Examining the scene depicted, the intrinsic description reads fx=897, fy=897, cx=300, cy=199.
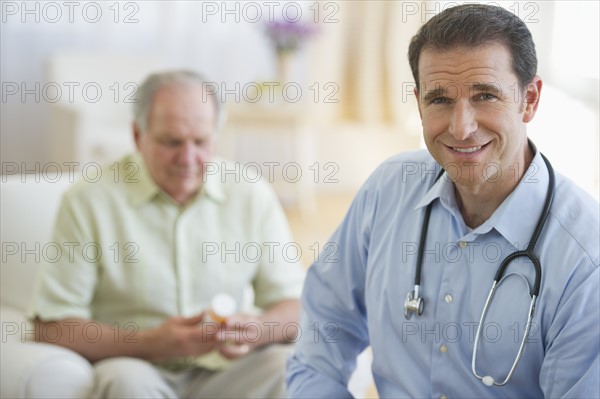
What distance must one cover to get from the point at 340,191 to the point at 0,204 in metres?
3.78

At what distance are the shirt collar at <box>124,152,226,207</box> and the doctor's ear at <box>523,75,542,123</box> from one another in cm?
100

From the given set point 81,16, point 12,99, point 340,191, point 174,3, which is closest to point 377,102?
point 340,191

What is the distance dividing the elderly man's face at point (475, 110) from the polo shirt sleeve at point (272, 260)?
2.79ft

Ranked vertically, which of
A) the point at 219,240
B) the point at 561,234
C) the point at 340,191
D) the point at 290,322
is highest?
the point at 561,234

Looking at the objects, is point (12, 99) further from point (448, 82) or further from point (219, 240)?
point (448, 82)

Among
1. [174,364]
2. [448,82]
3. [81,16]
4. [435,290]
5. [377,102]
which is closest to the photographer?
[448,82]

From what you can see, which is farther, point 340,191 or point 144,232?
point 340,191

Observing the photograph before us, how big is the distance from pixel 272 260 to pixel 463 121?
0.94 m

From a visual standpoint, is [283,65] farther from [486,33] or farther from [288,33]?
[486,33]

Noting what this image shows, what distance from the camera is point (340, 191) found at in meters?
5.97

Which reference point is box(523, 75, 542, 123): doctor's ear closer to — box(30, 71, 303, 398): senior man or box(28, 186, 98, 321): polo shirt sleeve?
box(30, 71, 303, 398): senior man

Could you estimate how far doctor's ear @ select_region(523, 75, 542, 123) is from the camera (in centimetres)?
155

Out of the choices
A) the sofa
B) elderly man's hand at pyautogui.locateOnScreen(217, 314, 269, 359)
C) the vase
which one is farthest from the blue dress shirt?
the vase

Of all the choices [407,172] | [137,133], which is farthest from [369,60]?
[407,172]
